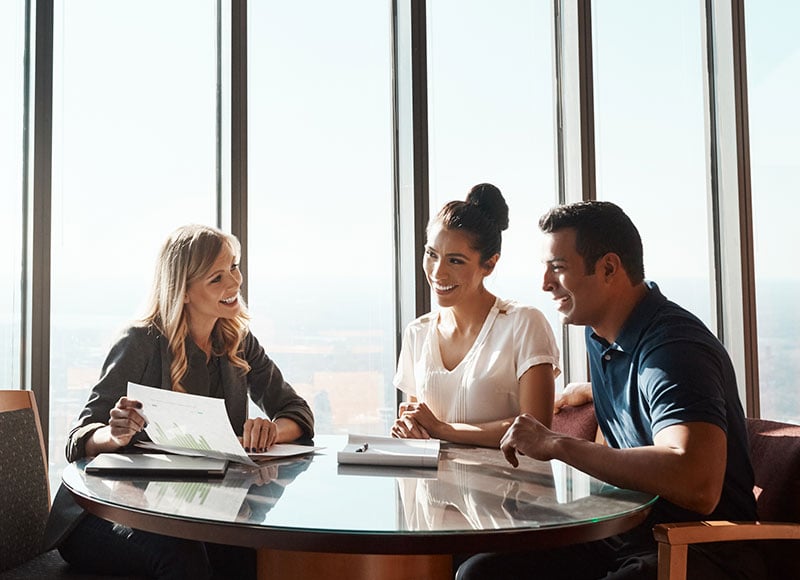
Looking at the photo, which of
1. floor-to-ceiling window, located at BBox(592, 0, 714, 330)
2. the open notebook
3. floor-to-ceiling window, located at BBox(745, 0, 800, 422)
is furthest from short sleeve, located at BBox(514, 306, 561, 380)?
floor-to-ceiling window, located at BBox(745, 0, 800, 422)

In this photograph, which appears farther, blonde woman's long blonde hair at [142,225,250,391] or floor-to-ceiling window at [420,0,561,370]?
floor-to-ceiling window at [420,0,561,370]

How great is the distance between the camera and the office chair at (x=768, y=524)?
1534 mm

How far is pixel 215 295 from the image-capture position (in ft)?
7.81

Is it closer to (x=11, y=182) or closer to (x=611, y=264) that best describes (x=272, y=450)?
(x=611, y=264)

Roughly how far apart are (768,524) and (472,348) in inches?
43.3

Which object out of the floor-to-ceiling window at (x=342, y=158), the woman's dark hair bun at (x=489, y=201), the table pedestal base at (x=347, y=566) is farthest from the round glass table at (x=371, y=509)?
the floor-to-ceiling window at (x=342, y=158)

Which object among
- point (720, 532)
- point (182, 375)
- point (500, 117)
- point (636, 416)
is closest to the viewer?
point (720, 532)

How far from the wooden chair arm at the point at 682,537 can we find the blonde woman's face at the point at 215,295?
1393 mm

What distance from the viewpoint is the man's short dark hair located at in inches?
78.7

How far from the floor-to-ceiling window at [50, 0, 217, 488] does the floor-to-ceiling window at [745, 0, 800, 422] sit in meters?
2.53

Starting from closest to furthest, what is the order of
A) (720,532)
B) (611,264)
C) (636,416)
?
(720,532), (636,416), (611,264)

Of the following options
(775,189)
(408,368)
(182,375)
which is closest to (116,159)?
(182,375)

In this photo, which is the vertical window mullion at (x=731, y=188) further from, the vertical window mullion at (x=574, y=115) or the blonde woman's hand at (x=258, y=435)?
the blonde woman's hand at (x=258, y=435)

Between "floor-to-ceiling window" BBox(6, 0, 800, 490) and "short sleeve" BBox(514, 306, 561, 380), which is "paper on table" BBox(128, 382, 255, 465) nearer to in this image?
"short sleeve" BBox(514, 306, 561, 380)
